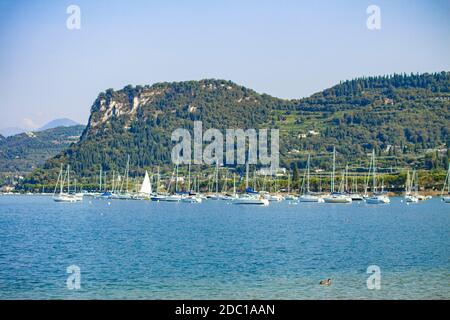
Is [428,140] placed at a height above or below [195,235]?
above

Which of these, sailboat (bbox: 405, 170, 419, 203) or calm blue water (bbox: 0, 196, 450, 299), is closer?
calm blue water (bbox: 0, 196, 450, 299)

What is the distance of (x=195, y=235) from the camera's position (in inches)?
1746

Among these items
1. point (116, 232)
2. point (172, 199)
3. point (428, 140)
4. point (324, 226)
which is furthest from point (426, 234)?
point (428, 140)

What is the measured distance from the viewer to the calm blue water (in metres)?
23.0

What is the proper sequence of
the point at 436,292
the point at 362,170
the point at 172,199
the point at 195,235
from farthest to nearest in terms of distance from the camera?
the point at 362,170, the point at 172,199, the point at 195,235, the point at 436,292

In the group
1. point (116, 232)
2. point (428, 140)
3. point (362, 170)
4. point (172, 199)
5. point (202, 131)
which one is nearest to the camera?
point (116, 232)

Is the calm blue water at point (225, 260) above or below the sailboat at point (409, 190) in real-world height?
below

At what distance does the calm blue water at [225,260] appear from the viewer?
2300 cm

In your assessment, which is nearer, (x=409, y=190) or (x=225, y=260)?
(x=225, y=260)

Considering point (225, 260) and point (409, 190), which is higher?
point (409, 190)

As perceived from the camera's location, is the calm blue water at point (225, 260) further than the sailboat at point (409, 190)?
No

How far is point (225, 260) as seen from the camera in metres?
30.8

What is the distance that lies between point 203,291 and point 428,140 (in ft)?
502
